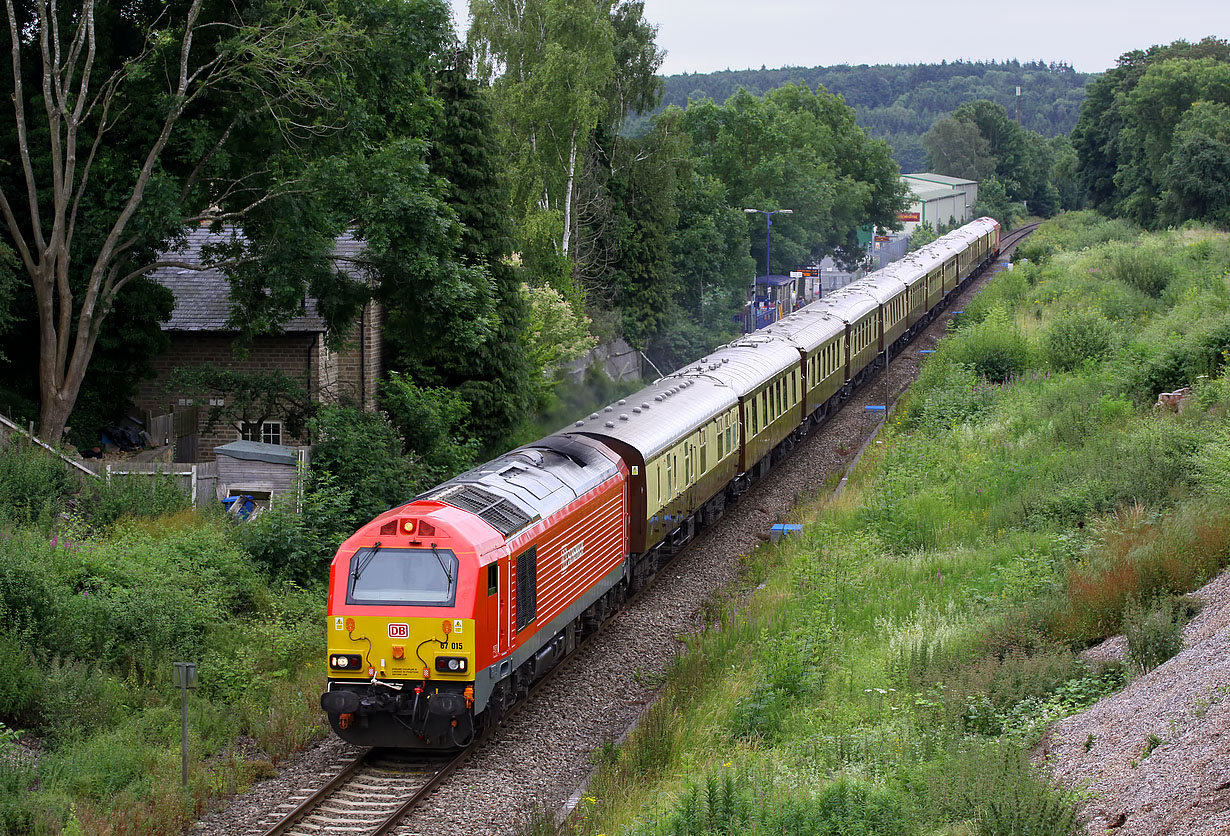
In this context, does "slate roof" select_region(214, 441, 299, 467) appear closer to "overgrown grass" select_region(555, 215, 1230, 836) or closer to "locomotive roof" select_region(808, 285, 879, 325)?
"overgrown grass" select_region(555, 215, 1230, 836)

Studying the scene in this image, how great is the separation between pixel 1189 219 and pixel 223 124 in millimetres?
56918

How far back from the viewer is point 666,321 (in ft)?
175

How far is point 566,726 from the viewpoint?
14508 mm

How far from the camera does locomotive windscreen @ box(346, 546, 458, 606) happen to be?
1286 cm

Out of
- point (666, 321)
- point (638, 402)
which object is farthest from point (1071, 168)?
point (638, 402)

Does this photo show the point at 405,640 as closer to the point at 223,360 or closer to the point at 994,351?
the point at 223,360

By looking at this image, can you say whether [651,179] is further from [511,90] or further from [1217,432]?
[1217,432]

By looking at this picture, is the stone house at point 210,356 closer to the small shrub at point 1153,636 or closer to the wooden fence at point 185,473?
the wooden fence at point 185,473

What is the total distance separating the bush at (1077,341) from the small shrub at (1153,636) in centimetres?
1901

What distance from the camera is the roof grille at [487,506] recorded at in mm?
13750

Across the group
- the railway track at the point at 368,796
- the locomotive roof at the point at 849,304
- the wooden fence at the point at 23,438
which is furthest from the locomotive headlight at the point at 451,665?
the locomotive roof at the point at 849,304

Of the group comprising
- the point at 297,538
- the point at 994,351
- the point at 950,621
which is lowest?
the point at 297,538

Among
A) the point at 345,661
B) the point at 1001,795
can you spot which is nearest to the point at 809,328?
the point at 345,661

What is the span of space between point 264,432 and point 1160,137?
6342 centimetres
